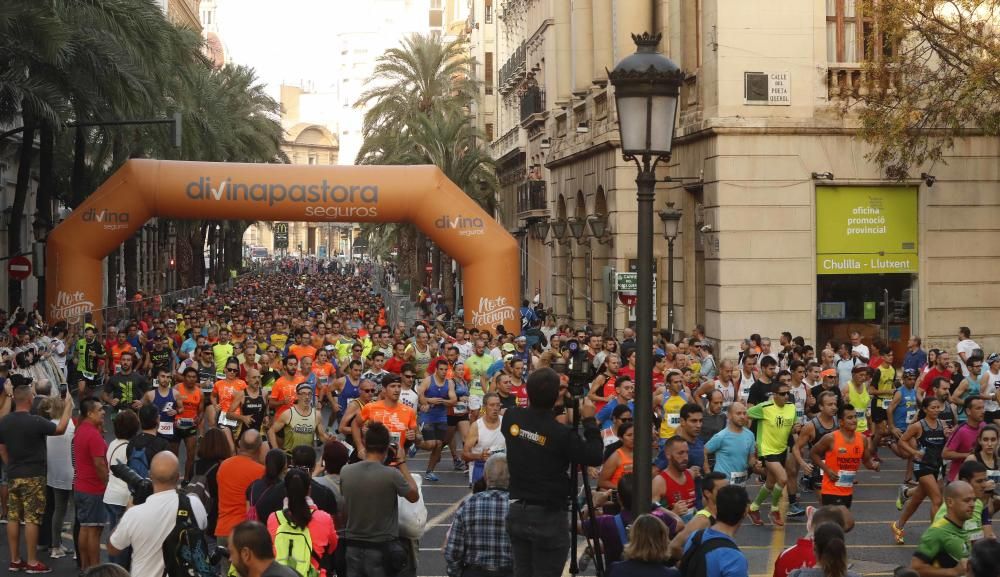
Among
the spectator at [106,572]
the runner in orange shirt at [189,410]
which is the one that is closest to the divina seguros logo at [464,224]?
the runner in orange shirt at [189,410]

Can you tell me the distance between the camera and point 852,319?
95.5 ft

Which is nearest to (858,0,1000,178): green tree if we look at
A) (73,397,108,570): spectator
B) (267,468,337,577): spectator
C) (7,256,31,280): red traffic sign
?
(73,397,108,570): spectator

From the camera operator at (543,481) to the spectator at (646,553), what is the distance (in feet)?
3.93

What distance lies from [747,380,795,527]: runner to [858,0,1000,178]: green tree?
392 inches

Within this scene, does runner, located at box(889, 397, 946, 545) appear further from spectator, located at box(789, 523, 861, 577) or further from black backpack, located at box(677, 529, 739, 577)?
spectator, located at box(789, 523, 861, 577)

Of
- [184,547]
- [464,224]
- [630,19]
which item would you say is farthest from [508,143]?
[184,547]

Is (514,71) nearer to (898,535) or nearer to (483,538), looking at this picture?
(898,535)

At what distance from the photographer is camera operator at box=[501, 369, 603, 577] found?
825 centimetres

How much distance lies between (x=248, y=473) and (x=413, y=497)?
1611 millimetres

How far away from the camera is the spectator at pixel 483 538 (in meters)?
8.56

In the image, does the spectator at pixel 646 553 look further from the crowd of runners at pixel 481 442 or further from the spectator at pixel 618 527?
the spectator at pixel 618 527

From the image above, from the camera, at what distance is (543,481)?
27.2ft

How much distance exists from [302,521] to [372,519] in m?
0.83

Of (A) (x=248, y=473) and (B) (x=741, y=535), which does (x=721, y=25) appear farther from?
(A) (x=248, y=473)
